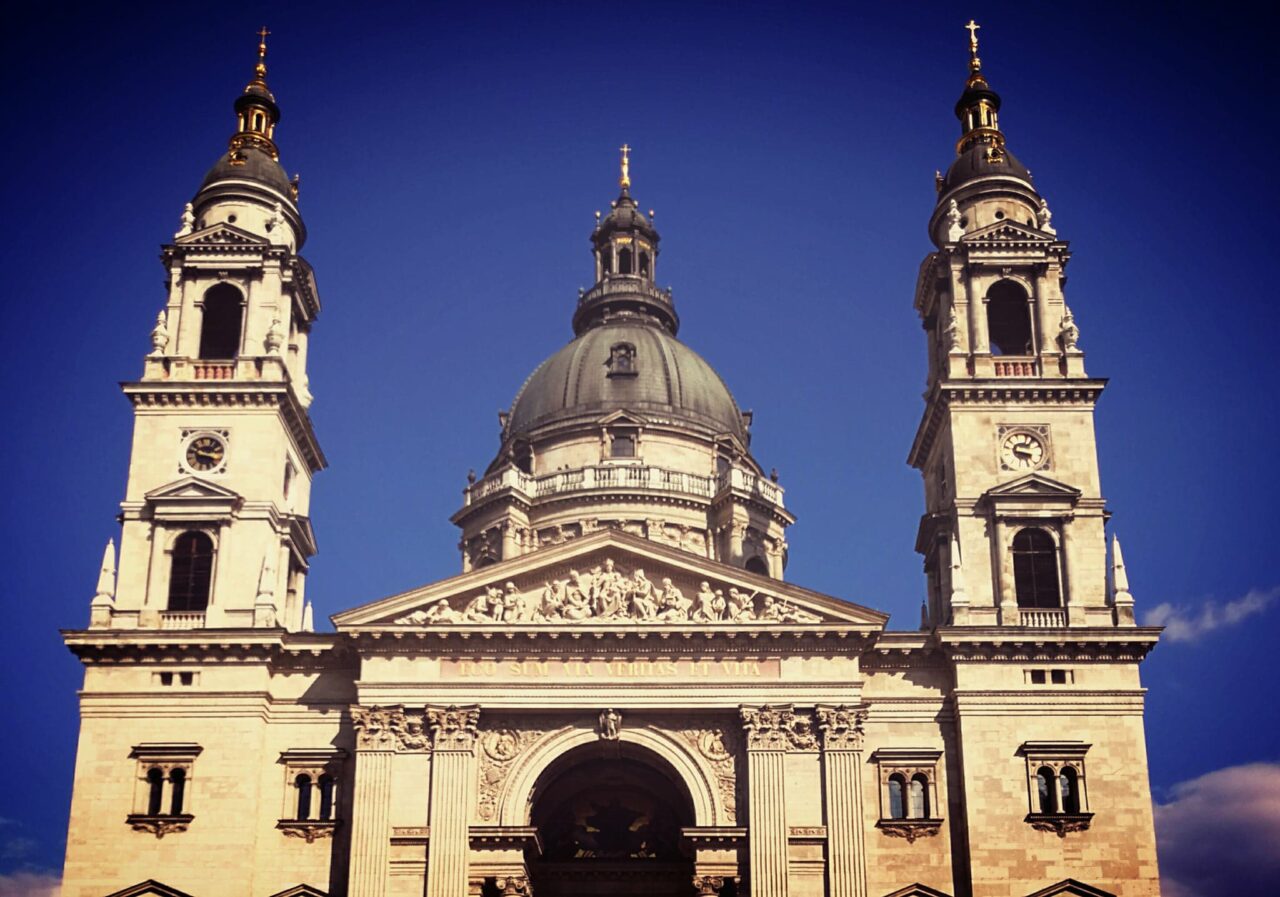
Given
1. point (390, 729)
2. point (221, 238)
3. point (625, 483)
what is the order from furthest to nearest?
point (625, 483), point (221, 238), point (390, 729)

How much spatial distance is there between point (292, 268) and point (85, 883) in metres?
20.1

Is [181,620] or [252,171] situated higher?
[252,171]

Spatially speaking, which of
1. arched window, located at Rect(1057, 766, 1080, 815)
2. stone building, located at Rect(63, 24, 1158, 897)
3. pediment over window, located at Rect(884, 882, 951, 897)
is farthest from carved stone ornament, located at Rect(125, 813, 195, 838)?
arched window, located at Rect(1057, 766, 1080, 815)

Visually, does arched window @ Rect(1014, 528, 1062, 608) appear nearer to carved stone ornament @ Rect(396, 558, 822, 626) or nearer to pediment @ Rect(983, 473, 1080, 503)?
pediment @ Rect(983, 473, 1080, 503)

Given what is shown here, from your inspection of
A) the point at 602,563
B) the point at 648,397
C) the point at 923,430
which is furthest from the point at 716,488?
the point at 602,563

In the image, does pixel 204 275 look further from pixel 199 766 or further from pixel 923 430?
pixel 923 430

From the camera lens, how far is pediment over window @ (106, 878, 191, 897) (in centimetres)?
4547

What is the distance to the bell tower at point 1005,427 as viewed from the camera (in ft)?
164

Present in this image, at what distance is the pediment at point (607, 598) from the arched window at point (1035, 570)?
5.04 m

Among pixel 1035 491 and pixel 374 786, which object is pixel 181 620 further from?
pixel 1035 491

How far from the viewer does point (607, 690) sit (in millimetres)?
47875

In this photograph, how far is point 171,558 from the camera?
5047 cm

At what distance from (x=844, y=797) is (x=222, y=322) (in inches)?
991

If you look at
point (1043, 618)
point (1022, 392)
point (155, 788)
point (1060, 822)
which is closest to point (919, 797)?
point (1060, 822)
